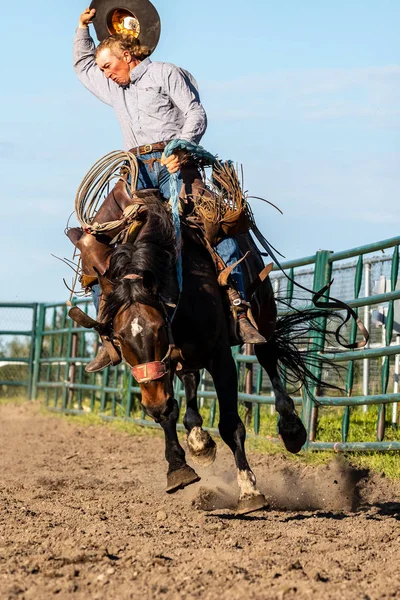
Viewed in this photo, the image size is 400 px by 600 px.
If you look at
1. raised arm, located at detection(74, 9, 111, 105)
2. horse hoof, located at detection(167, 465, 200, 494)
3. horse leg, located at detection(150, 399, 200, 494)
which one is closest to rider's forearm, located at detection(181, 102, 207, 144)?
raised arm, located at detection(74, 9, 111, 105)

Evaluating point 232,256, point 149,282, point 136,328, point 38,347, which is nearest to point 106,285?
point 149,282

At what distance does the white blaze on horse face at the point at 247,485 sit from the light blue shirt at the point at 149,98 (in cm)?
216

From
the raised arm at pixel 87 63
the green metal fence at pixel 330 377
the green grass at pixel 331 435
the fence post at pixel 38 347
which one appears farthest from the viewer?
the fence post at pixel 38 347

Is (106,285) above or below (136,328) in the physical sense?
above

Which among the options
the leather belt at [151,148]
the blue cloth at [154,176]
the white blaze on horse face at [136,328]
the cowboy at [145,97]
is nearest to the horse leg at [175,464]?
the white blaze on horse face at [136,328]

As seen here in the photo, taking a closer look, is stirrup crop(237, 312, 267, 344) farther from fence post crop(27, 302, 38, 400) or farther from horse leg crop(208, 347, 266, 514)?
fence post crop(27, 302, 38, 400)

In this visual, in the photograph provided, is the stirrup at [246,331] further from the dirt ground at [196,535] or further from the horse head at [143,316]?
the dirt ground at [196,535]

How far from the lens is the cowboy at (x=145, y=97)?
5.86m

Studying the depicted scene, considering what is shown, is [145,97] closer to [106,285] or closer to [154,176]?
[154,176]

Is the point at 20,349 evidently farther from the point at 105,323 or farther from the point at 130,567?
the point at 130,567

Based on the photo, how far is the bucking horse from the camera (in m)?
4.70

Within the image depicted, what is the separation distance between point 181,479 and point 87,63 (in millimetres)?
2916

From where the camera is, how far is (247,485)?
5.03 meters

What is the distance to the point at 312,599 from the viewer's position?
119 inches
